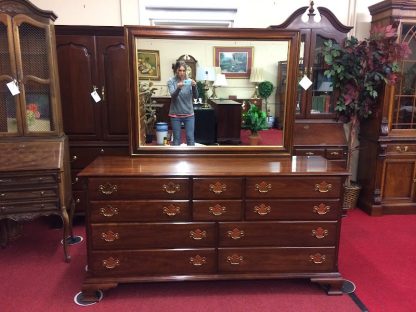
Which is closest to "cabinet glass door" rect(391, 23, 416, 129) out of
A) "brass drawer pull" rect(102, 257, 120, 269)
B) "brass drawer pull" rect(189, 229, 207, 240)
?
"brass drawer pull" rect(189, 229, 207, 240)

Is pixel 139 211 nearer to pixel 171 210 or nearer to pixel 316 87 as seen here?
pixel 171 210

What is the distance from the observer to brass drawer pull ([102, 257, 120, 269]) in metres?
2.23

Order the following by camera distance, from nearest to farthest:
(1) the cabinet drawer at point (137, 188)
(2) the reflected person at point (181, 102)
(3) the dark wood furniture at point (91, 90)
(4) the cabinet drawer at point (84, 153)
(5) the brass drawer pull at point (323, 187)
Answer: (1) the cabinet drawer at point (137, 188)
(5) the brass drawer pull at point (323, 187)
(2) the reflected person at point (181, 102)
(3) the dark wood furniture at point (91, 90)
(4) the cabinet drawer at point (84, 153)

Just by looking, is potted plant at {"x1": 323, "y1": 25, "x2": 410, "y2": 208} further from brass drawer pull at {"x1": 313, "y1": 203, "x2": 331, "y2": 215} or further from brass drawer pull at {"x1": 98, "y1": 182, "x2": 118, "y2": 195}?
brass drawer pull at {"x1": 98, "y1": 182, "x2": 118, "y2": 195}

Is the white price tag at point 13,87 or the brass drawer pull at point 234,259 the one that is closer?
the brass drawer pull at point 234,259

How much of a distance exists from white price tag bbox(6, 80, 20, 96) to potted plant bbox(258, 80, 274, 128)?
1.91 m

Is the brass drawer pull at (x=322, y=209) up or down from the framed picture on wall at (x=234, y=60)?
down

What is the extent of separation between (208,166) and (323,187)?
77cm

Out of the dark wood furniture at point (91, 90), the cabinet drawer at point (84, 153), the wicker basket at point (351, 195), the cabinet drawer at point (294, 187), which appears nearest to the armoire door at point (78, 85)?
the dark wood furniture at point (91, 90)

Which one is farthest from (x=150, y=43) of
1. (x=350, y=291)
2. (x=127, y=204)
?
(x=350, y=291)

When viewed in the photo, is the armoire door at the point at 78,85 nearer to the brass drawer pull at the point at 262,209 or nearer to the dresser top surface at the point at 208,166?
the dresser top surface at the point at 208,166

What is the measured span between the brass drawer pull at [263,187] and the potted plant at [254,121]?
0.48m

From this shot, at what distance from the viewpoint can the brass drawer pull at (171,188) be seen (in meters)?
2.17

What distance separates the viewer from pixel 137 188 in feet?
7.06
